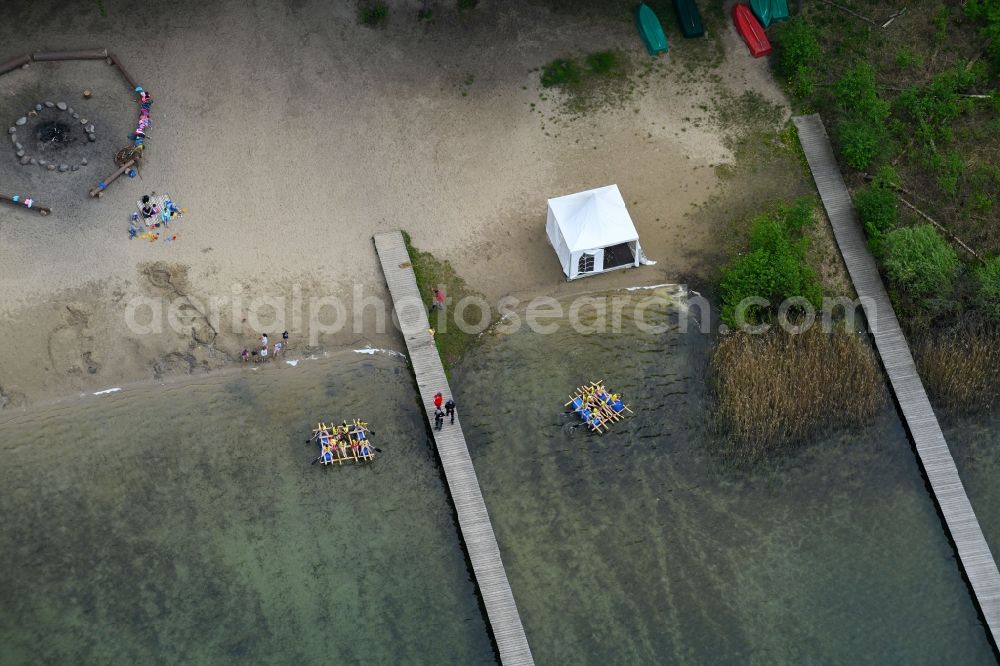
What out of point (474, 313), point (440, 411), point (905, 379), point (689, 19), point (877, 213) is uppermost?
point (689, 19)

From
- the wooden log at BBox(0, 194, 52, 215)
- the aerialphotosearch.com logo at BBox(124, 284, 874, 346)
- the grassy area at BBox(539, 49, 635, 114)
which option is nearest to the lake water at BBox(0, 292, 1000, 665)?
the aerialphotosearch.com logo at BBox(124, 284, 874, 346)

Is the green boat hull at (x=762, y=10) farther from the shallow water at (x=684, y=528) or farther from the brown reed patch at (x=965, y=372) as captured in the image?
the brown reed patch at (x=965, y=372)

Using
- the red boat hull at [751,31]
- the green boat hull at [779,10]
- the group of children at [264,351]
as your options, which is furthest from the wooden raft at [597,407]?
the green boat hull at [779,10]

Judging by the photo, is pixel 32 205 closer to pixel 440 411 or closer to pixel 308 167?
pixel 308 167

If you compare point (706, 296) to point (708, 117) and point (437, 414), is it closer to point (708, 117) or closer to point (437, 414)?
point (708, 117)

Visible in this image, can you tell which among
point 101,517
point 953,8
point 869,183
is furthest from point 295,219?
point 953,8

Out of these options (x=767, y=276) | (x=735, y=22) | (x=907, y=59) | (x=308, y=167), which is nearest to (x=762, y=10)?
(x=735, y=22)

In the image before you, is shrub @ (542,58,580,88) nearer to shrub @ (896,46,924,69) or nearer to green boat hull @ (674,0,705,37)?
green boat hull @ (674,0,705,37)
